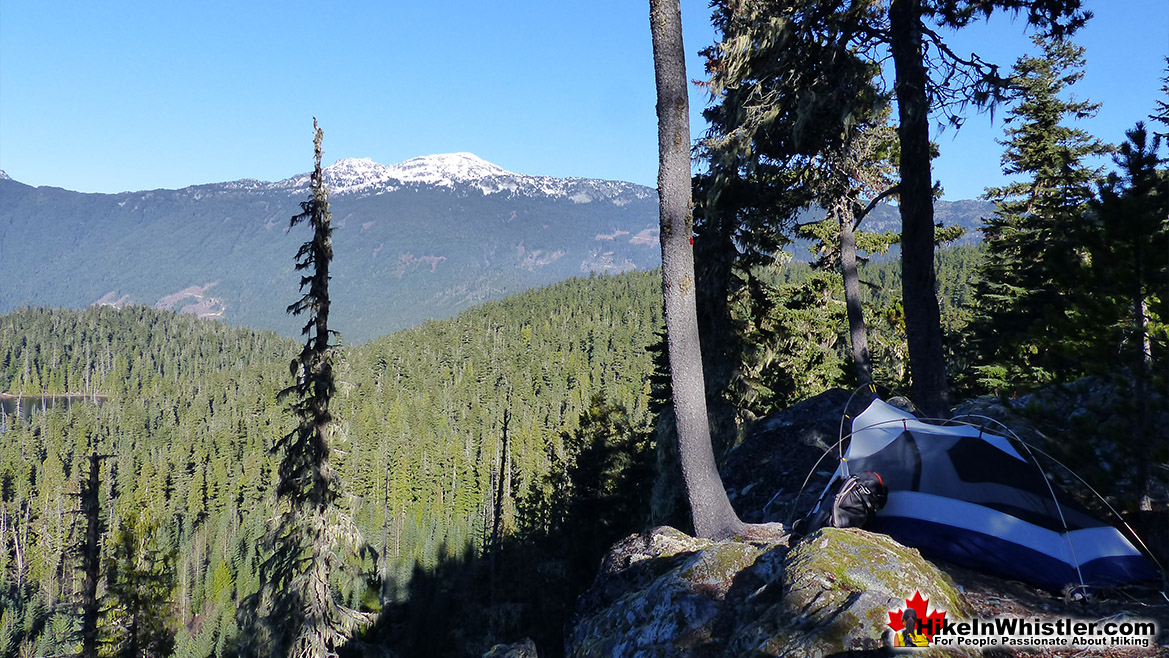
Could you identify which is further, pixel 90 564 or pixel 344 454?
pixel 90 564

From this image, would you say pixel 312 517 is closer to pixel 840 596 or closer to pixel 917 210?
pixel 840 596

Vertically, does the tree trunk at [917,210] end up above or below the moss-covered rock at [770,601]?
above

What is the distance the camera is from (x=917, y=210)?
809 centimetres

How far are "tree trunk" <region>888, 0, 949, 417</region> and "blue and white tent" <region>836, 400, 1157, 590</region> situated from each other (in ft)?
5.62

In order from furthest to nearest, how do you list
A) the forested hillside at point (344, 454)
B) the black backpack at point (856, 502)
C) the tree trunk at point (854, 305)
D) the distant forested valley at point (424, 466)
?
the forested hillside at point (344, 454) → the distant forested valley at point (424, 466) → the tree trunk at point (854, 305) → the black backpack at point (856, 502)

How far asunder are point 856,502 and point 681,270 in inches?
126

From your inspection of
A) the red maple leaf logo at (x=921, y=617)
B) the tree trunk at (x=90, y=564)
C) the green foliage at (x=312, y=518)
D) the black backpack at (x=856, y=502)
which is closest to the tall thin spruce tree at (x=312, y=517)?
the green foliage at (x=312, y=518)

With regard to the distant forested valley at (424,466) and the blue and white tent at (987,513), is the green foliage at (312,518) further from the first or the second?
the blue and white tent at (987,513)

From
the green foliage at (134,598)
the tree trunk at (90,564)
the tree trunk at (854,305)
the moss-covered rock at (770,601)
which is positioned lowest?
the green foliage at (134,598)

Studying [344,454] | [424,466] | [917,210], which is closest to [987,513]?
[917,210]

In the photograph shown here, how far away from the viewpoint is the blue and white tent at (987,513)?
17.1 ft

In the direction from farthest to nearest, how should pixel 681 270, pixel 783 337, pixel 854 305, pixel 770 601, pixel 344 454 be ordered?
pixel 783 337 → pixel 854 305 → pixel 344 454 → pixel 681 270 → pixel 770 601

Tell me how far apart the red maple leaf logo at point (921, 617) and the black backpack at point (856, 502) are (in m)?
2.27

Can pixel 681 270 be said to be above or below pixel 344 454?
above
